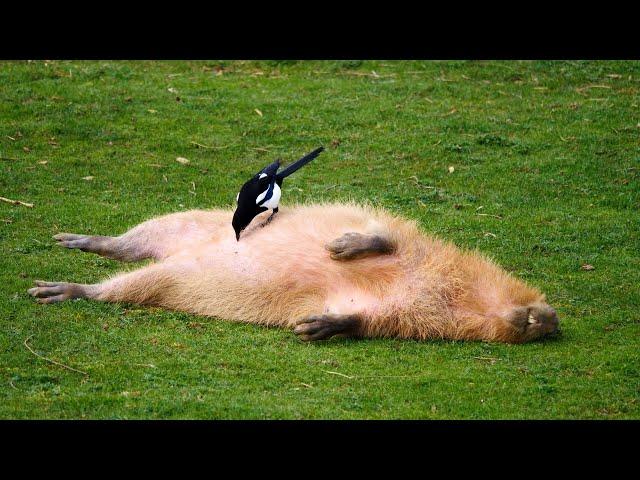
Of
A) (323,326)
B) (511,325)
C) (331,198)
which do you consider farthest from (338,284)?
(331,198)

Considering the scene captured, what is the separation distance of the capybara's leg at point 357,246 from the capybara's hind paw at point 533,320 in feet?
2.99

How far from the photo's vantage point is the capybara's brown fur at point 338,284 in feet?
18.8

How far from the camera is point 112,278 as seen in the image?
636 centimetres

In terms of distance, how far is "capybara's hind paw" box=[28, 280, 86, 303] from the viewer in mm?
6051

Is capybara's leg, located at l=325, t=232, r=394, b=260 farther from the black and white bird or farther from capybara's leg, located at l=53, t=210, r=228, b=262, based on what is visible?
capybara's leg, located at l=53, t=210, r=228, b=262

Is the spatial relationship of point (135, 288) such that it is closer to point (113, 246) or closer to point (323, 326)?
point (113, 246)

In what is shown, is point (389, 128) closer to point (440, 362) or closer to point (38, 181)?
point (38, 181)

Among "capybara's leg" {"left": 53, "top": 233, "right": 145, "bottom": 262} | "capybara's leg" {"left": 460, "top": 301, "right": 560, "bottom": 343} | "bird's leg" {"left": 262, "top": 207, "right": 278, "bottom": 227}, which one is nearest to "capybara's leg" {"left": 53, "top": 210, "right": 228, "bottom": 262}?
"capybara's leg" {"left": 53, "top": 233, "right": 145, "bottom": 262}

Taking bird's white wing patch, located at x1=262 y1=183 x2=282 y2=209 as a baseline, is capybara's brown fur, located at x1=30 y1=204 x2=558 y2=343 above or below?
below

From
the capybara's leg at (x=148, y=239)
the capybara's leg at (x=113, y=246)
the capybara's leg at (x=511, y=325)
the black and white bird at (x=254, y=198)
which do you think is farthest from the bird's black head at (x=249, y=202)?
the capybara's leg at (x=511, y=325)

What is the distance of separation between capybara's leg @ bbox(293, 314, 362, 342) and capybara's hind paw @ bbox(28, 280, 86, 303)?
1520mm

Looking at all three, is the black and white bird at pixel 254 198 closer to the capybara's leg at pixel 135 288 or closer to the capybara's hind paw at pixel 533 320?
the capybara's leg at pixel 135 288

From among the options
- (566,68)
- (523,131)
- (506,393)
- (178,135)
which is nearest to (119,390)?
A: (506,393)

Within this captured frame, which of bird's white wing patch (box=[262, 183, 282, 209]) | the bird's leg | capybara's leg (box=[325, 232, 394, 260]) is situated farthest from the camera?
the bird's leg
